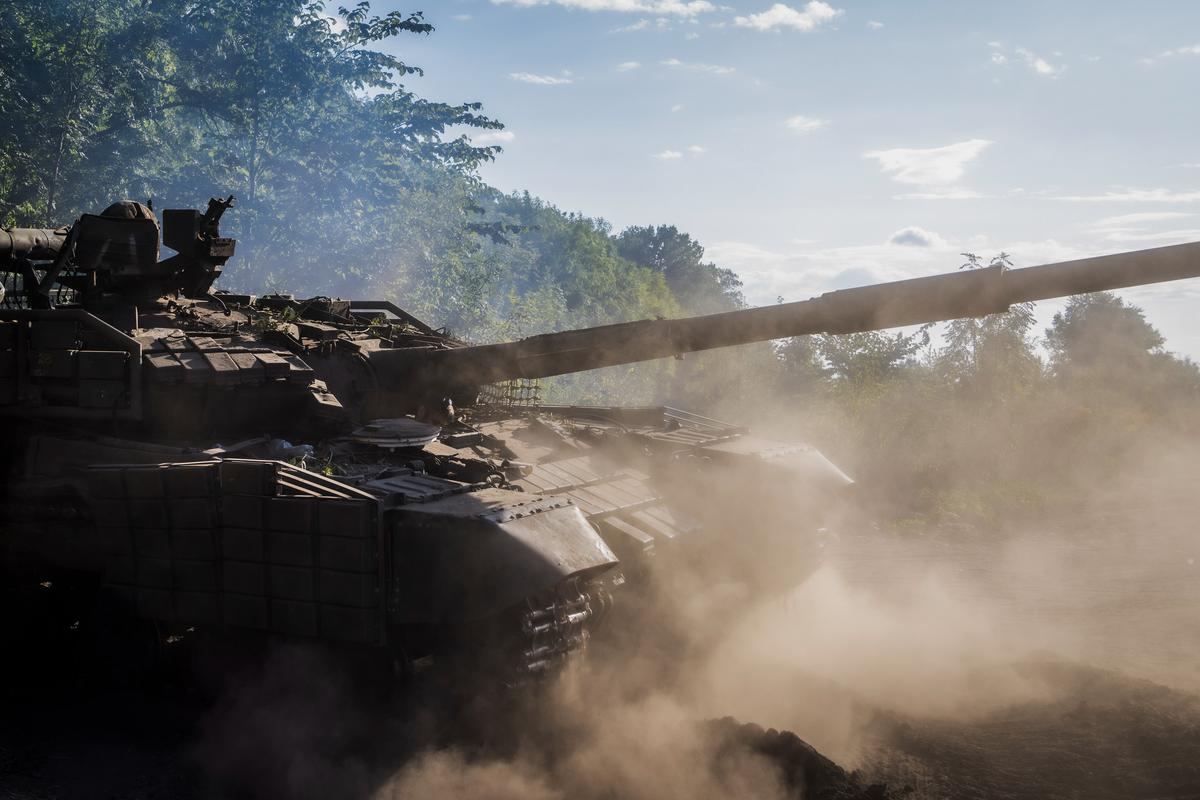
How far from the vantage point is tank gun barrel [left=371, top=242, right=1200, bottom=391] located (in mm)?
6297

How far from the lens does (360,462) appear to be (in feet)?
24.7

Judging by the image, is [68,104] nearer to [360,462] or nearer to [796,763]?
[360,462]

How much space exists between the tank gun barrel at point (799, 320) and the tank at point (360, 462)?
0.02 metres

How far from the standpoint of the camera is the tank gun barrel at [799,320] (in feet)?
20.7

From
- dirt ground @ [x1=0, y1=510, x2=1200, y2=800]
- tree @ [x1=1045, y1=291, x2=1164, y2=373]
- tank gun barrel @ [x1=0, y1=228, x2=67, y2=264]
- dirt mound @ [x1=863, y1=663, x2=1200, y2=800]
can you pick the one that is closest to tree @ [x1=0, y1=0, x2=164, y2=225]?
tank gun barrel @ [x1=0, y1=228, x2=67, y2=264]

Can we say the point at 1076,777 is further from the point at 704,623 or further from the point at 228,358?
the point at 228,358

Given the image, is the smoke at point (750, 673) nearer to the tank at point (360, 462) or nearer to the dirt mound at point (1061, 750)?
the dirt mound at point (1061, 750)

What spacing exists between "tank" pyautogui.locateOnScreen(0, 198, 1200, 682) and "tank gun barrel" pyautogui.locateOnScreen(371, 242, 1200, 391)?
2 centimetres

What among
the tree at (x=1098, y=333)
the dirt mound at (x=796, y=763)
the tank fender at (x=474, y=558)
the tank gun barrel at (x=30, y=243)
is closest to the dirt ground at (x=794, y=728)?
the dirt mound at (x=796, y=763)

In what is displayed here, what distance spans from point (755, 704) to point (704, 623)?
1.36 m

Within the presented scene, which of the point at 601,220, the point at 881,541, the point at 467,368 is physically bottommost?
the point at 881,541

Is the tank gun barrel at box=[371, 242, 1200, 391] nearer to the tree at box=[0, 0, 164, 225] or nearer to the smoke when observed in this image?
the smoke

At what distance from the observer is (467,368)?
8633 mm

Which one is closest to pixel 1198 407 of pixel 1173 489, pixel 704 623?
pixel 1173 489
